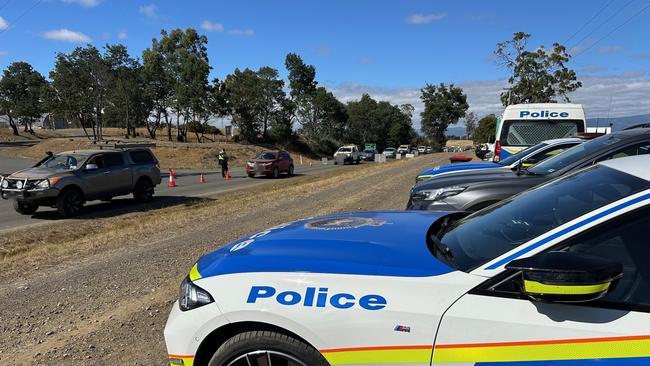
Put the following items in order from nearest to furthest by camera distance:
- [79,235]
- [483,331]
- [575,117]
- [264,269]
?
1. [483,331]
2. [264,269]
3. [79,235]
4. [575,117]

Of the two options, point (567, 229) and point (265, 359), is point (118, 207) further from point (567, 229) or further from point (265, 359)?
point (567, 229)

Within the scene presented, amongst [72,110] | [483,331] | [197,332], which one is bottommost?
[197,332]

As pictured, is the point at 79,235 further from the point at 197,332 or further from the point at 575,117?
the point at 575,117

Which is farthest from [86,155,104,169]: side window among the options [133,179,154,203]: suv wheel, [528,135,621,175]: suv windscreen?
[528,135,621,175]: suv windscreen

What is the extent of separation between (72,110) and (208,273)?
46.5m

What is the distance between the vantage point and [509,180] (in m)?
5.68

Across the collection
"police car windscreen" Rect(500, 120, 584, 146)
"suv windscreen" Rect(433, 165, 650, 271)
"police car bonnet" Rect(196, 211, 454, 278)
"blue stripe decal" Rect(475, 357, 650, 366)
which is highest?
"police car windscreen" Rect(500, 120, 584, 146)

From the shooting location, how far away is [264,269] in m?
2.40

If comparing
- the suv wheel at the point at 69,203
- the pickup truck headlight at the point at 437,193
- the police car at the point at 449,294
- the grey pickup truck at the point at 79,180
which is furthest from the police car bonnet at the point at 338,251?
the grey pickup truck at the point at 79,180

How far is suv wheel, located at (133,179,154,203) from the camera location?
14.8 m

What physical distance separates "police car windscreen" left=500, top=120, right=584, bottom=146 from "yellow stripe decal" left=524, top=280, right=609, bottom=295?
11456 mm

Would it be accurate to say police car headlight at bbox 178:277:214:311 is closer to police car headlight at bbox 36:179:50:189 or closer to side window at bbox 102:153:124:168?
police car headlight at bbox 36:179:50:189

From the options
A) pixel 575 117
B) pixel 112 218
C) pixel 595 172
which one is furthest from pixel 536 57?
pixel 595 172

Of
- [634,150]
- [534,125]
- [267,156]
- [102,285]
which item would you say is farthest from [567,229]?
[267,156]
